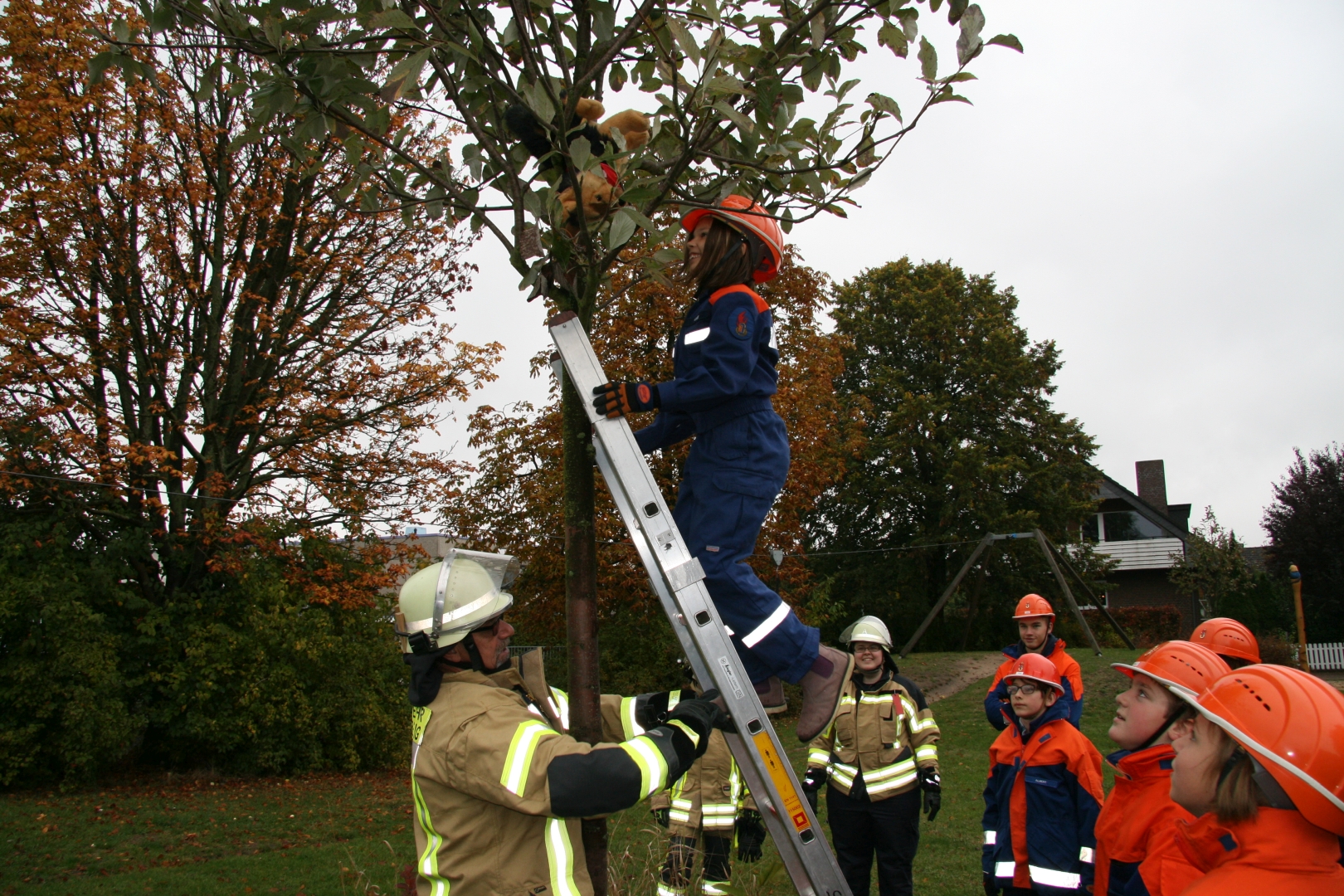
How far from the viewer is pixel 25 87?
13148mm

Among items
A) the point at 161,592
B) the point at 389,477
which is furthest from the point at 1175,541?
the point at 161,592

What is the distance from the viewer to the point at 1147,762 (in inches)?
162

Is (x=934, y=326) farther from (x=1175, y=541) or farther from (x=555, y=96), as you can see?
(x=555, y=96)

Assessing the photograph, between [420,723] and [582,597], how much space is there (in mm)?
663

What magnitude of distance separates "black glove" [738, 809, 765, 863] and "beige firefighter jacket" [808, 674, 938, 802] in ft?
2.19

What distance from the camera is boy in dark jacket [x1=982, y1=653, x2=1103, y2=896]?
4.90 m

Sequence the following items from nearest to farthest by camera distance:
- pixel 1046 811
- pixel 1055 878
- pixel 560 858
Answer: pixel 560 858, pixel 1055 878, pixel 1046 811

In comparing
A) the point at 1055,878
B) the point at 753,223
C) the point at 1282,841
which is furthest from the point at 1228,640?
the point at 753,223

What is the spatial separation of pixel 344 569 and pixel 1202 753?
1523 cm

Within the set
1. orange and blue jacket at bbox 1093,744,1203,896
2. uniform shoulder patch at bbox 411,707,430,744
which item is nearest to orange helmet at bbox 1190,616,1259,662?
orange and blue jacket at bbox 1093,744,1203,896

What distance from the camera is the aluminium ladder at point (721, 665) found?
297 centimetres

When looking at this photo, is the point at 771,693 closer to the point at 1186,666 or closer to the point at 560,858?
the point at 560,858

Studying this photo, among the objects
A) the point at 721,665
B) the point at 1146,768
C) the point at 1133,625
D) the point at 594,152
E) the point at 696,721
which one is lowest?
the point at 1133,625

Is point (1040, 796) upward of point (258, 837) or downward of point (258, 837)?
upward
